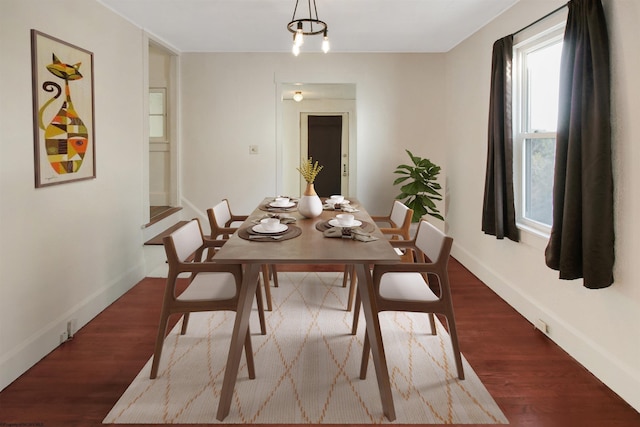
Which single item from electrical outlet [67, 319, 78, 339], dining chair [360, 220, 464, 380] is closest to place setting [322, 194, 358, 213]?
dining chair [360, 220, 464, 380]

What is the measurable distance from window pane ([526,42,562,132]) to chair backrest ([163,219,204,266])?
7.89 feet

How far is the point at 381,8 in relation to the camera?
3.81 m

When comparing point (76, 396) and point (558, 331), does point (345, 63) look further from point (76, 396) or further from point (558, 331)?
point (76, 396)

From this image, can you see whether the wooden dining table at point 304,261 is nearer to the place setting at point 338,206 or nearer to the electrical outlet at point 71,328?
the place setting at point 338,206

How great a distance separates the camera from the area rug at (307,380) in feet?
7.16

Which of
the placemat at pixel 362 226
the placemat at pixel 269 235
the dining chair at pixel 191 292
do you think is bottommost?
the dining chair at pixel 191 292

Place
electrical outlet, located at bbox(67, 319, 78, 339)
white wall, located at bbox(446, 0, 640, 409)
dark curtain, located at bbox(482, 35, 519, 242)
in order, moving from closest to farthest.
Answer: white wall, located at bbox(446, 0, 640, 409) < electrical outlet, located at bbox(67, 319, 78, 339) < dark curtain, located at bbox(482, 35, 519, 242)

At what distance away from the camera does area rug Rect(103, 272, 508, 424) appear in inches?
85.9

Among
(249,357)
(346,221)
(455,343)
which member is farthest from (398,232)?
(249,357)

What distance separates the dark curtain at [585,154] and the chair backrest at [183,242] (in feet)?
6.75

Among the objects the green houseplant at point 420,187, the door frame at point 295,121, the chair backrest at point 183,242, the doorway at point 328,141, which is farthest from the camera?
the doorway at point 328,141

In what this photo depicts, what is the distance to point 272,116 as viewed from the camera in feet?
18.5

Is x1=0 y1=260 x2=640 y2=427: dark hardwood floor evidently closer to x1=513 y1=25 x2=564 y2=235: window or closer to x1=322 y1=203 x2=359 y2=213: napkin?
x1=513 y1=25 x2=564 y2=235: window

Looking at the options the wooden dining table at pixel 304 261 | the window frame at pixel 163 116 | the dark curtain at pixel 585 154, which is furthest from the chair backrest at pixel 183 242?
the window frame at pixel 163 116
